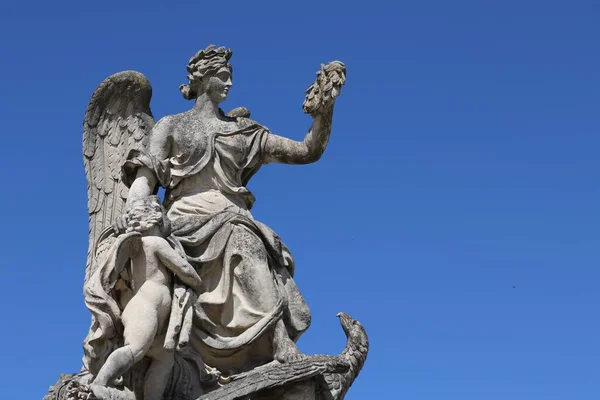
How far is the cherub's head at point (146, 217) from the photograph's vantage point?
415 inches

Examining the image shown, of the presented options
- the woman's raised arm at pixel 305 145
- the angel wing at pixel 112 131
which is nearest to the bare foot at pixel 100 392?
the angel wing at pixel 112 131

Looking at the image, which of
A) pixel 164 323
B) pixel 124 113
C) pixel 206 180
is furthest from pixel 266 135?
pixel 164 323

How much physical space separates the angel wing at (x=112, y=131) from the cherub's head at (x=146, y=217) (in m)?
1.93

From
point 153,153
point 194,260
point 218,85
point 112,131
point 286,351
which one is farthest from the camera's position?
point 112,131

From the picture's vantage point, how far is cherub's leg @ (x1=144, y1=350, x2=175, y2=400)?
10398 mm

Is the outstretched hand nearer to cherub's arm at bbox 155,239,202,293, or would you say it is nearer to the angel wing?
the angel wing

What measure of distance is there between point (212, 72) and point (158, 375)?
3.39 meters

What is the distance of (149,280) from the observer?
34.3 feet

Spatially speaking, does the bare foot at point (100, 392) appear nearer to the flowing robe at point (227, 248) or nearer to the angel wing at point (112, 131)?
the flowing robe at point (227, 248)

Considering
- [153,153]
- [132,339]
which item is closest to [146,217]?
[132,339]

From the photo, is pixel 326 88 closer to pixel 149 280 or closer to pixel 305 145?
pixel 305 145

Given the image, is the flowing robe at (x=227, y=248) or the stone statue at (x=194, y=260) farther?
the flowing robe at (x=227, y=248)

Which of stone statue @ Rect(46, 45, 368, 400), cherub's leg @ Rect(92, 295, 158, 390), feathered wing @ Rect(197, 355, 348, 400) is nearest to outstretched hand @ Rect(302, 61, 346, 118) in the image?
stone statue @ Rect(46, 45, 368, 400)

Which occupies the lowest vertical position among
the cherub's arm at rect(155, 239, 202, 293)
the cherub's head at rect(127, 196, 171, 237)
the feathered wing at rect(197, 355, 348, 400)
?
the feathered wing at rect(197, 355, 348, 400)
